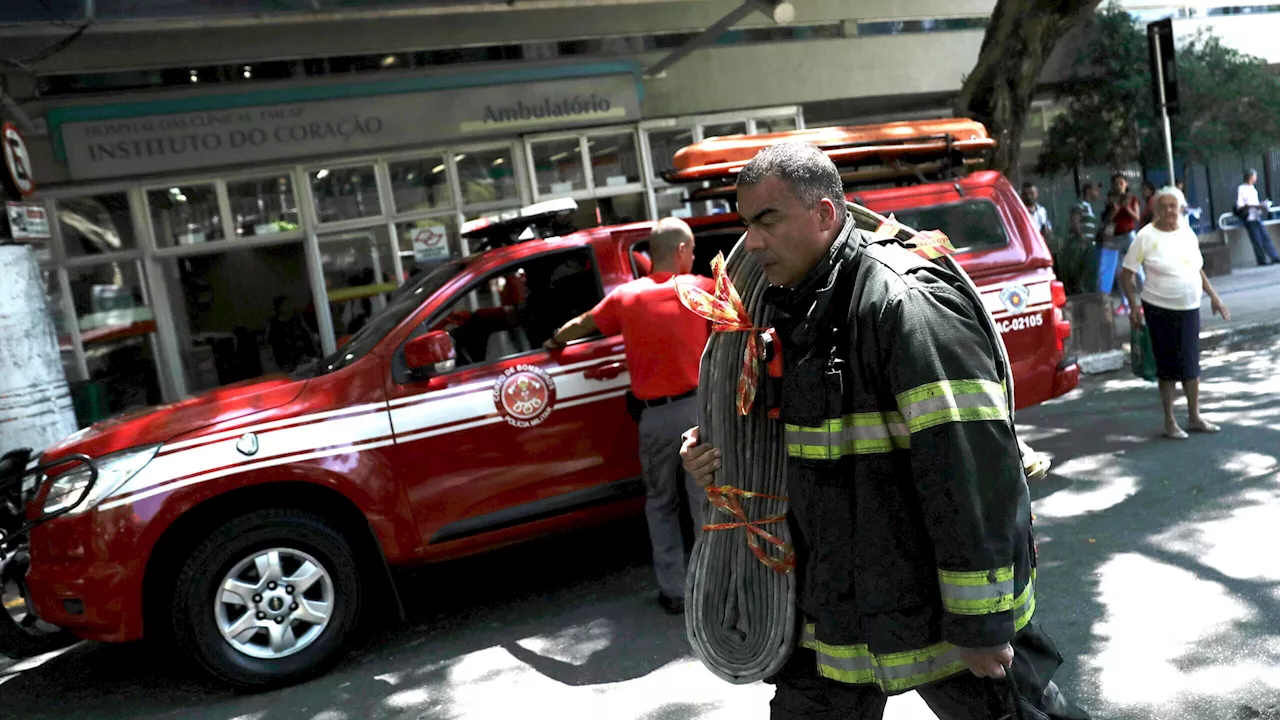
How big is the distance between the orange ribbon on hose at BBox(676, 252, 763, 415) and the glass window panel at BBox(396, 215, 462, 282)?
9.93 meters

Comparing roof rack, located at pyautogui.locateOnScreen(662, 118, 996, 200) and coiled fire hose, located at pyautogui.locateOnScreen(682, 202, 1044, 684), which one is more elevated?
roof rack, located at pyautogui.locateOnScreen(662, 118, 996, 200)

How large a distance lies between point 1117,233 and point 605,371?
10.0 metres

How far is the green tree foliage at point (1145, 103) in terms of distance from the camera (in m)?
16.0

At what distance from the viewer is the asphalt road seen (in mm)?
4059

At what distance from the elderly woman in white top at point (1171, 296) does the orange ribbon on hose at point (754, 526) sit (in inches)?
219

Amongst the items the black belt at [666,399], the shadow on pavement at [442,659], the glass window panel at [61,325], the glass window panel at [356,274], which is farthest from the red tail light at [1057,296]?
the glass window panel at [61,325]

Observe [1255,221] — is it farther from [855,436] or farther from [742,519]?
[855,436]

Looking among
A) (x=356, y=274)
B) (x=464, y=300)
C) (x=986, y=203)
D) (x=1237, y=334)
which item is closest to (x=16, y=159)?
(x=464, y=300)

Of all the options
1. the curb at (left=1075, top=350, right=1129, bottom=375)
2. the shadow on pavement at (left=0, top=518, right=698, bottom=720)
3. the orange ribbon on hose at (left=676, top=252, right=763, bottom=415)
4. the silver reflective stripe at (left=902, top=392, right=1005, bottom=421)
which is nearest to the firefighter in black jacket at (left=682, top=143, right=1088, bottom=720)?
the silver reflective stripe at (left=902, top=392, right=1005, bottom=421)

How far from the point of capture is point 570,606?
5508 millimetres

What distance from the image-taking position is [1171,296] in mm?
7238

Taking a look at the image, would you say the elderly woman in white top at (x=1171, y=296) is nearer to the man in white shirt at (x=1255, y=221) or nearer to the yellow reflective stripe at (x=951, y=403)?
the yellow reflective stripe at (x=951, y=403)

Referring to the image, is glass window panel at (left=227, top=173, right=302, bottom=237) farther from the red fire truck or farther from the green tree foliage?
the green tree foliage

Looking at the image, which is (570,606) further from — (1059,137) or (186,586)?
(1059,137)
